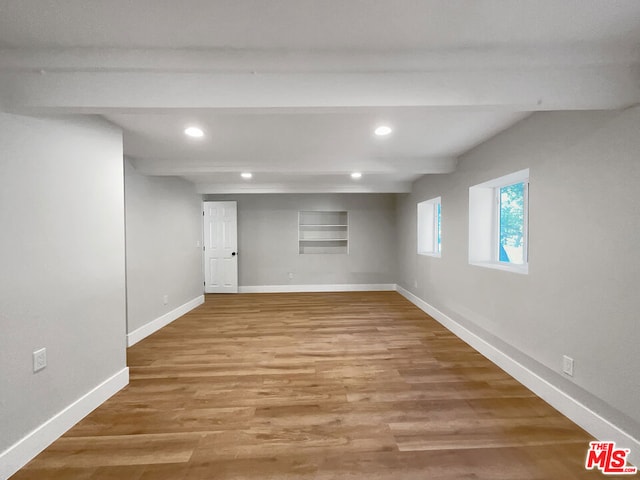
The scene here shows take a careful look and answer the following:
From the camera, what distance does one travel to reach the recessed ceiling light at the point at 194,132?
258cm

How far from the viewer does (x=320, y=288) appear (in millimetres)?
6785

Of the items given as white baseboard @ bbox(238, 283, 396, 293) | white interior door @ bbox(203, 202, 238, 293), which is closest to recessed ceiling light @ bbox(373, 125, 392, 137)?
white interior door @ bbox(203, 202, 238, 293)

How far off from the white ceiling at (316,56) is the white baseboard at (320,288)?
5.36m

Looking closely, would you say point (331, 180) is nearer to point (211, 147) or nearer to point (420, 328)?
point (211, 147)

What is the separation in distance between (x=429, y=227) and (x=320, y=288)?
2.78 meters

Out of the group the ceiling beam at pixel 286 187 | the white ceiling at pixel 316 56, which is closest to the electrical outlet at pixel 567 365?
the white ceiling at pixel 316 56

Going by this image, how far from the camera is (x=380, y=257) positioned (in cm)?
686

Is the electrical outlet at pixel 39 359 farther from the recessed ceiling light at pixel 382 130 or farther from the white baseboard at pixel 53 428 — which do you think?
the recessed ceiling light at pixel 382 130

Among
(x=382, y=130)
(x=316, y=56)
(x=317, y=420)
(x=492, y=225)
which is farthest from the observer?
(x=492, y=225)

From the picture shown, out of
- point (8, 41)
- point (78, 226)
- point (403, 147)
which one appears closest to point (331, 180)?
point (403, 147)

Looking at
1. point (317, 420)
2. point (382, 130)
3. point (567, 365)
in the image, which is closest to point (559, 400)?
point (567, 365)

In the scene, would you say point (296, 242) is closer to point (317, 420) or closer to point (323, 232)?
point (323, 232)
